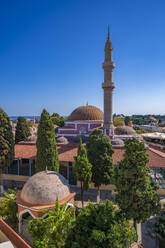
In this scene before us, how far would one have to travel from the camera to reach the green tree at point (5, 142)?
690 inches

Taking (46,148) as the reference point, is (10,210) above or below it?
below

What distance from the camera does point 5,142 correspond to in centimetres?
1778

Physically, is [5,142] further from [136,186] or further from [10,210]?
[136,186]

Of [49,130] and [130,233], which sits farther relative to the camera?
[49,130]

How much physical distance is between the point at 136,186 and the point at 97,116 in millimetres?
21869

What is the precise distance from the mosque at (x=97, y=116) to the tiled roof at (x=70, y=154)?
594cm

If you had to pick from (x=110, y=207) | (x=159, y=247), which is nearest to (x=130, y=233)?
(x=110, y=207)

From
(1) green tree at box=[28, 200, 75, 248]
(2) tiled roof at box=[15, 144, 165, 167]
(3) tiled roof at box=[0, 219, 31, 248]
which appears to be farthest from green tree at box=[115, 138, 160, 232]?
(2) tiled roof at box=[15, 144, 165, 167]

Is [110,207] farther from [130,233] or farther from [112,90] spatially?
[112,90]

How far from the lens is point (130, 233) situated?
8.07 meters

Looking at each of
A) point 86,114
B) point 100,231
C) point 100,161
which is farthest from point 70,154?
point 100,231

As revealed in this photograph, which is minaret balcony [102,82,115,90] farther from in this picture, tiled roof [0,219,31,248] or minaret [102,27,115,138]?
tiled roof [0,219,31,248]

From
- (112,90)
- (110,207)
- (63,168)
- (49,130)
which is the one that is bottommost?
(63,168)

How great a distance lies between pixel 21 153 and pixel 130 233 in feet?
56.8
